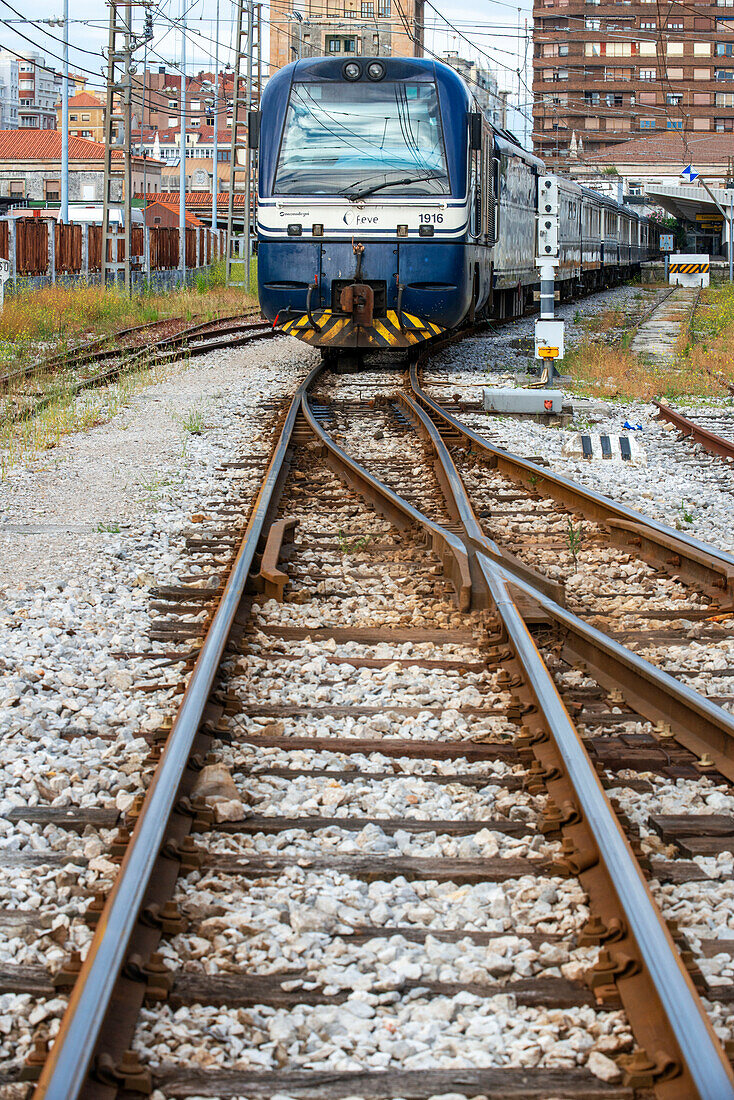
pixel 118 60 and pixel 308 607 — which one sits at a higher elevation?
pixel 118 60

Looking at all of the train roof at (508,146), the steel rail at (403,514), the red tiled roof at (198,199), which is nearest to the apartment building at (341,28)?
the red tiled roof at (198,199)

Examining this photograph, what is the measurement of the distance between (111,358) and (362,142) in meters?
5.62

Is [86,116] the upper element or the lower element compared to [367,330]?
upper

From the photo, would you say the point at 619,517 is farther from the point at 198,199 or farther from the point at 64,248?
the point at 198,199

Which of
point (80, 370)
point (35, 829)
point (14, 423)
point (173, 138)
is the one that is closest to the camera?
point (35, 829)

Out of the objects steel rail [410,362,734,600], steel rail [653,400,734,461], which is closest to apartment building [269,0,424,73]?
steel rail [653,400,734,461]

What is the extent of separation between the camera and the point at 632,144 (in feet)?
339

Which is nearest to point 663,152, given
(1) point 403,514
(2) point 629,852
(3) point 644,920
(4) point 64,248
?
(4) point 64,248

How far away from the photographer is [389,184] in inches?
577

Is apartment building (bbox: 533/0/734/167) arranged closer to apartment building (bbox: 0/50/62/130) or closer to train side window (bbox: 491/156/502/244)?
apartment building (bbox: 0/50/62/130)

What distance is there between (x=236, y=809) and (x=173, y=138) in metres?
171

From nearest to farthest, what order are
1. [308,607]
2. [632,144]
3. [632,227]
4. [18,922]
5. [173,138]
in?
[18,922] < [308,607] < [632,227] < [632,144] < [173,138]

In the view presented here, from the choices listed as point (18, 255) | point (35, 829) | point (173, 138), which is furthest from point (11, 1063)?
point (173, 138)

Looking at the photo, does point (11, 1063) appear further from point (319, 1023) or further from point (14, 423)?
point (14, 423)
